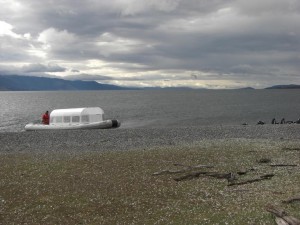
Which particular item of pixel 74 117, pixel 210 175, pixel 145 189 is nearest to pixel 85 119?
pixel 74 117

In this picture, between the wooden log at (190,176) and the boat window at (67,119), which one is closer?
the wooden log at (190,176)

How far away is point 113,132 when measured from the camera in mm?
51188

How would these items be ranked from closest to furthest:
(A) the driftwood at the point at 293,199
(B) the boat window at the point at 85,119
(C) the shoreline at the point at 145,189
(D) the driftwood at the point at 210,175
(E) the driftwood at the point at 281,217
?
(E) the driftwood at the point at 281,217, (C) the shoreline at the point at 145,189, (A) the driftwood at the point at 293,199, (D) the driftwood at the point at 210,175, (B) the boat window at the point at 85,119

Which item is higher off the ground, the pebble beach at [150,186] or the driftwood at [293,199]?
the driftwood at [293,199]

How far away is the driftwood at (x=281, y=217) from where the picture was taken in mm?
13555

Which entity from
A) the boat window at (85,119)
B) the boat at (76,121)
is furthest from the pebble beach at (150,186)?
the boat window at (85,119)

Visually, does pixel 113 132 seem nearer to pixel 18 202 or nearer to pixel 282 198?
pixel 18 202

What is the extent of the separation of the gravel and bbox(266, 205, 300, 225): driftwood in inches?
871

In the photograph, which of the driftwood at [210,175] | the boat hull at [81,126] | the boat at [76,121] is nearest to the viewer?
the driftwood at [210,175]

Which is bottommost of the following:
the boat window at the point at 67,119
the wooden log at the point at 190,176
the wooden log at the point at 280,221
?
the boat window at the point at 67,119

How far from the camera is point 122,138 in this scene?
45.1 m

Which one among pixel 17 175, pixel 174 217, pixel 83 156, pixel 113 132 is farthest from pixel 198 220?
pixel 113 132

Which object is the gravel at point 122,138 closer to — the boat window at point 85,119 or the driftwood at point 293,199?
the boat window at point 85,119

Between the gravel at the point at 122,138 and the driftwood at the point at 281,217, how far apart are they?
871 inches
